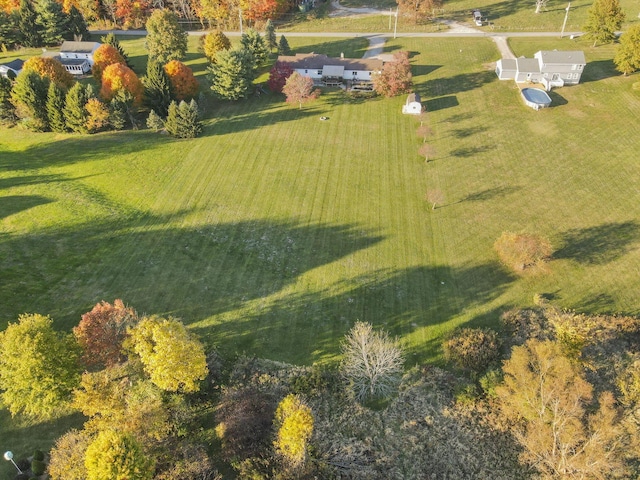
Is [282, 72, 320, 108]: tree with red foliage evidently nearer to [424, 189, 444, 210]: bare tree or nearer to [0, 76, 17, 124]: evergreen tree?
[424, 189, 444, 210]: bare tree

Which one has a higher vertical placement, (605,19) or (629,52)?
(605,19)

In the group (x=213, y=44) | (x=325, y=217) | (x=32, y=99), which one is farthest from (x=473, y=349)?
(x=213, y=44)

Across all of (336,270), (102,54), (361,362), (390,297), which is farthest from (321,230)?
(102,54)

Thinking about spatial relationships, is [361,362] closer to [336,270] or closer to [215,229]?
[336,270]

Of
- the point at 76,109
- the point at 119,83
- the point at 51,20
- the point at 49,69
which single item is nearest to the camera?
the point at 76,109

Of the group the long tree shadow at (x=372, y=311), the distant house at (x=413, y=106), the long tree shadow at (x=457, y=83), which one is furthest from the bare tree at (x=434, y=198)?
the long tree shadow at (x=457, y=83)

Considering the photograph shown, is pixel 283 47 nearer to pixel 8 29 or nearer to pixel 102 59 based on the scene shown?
pixel 102 59

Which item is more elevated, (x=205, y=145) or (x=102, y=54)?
(x=102, y=54)
